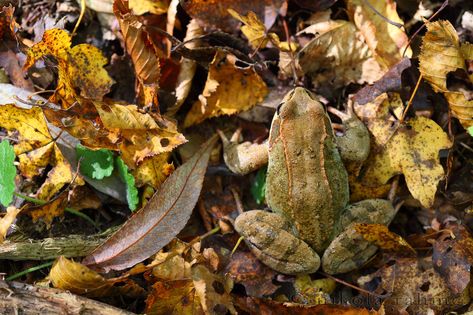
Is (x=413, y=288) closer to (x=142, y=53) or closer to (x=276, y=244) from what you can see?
(x=276, y=244)

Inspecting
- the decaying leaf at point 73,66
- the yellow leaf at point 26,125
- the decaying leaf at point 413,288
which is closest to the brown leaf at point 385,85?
the decaying leaf at point 413,288

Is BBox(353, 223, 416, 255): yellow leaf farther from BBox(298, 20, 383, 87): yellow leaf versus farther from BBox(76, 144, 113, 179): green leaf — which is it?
BBox(76, 144, 113, 179): green leaf

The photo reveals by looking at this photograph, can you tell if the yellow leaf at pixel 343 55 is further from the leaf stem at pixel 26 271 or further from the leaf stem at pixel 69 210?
the leaf stem at pixel 26 271

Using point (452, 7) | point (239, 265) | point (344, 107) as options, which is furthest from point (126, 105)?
point (452, 7)

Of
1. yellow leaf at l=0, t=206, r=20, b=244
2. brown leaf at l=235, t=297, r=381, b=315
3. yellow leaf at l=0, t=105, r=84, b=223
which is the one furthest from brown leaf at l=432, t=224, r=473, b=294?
yellow leaf at l=0, t=206, r=20, b=244

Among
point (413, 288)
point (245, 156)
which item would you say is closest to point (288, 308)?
point (413, 288)

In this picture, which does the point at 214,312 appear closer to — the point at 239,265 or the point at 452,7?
the point at 239,265
